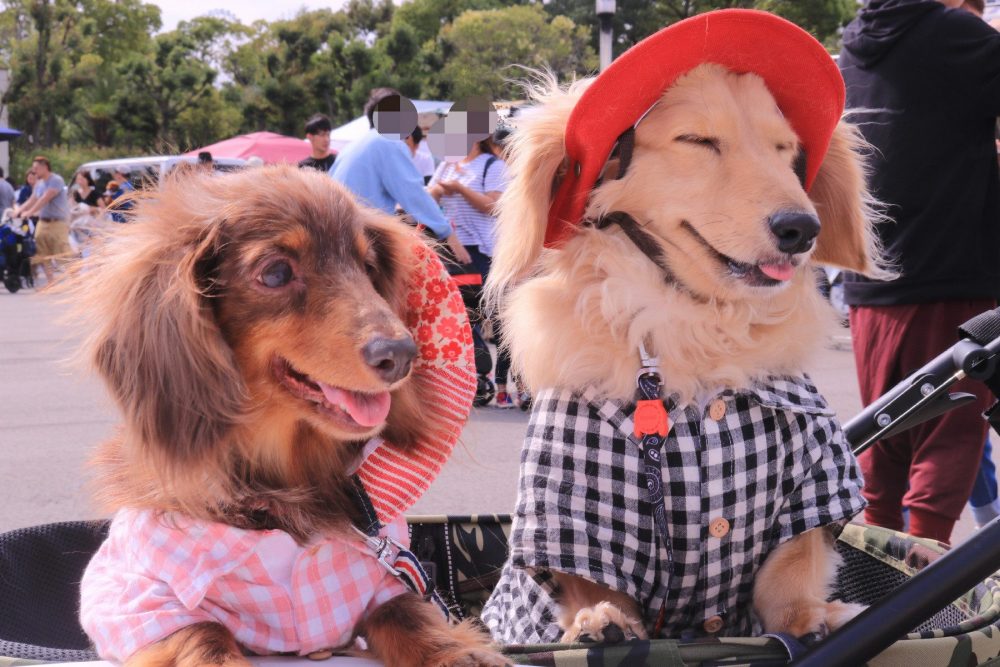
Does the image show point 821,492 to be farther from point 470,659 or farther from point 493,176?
point 493,176

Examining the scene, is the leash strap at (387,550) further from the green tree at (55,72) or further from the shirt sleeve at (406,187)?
the green tree at (55,72)

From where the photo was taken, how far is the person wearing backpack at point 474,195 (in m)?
6.69

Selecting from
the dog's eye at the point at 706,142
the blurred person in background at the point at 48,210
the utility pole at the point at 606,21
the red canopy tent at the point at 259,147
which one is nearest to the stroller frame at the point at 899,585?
the dog's eye at the point at 706,142

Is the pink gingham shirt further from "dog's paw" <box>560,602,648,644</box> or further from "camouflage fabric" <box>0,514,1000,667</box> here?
"dog's paw" <box>560,602,648,644</box>

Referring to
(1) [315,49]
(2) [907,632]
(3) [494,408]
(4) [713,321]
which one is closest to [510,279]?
(4) [713,321]

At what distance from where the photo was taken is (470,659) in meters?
1.65

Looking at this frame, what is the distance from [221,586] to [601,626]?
2.33 feet

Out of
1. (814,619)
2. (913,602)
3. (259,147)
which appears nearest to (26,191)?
(259,147)

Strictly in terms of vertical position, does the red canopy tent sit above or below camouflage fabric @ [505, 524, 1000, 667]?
below

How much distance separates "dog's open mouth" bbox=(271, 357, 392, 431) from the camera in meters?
1.74

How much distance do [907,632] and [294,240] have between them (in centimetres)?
127

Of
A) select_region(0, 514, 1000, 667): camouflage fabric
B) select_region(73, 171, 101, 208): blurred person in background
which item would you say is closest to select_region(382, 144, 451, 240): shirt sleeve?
select_region(0, 514, 1000, 667): camouflage fabric

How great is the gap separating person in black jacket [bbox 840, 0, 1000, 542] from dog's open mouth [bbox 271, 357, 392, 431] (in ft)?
6.82

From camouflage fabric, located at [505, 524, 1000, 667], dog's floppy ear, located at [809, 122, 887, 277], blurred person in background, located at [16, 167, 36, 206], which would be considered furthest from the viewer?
blurred person in background, located at [16, 167, 36, 206]
